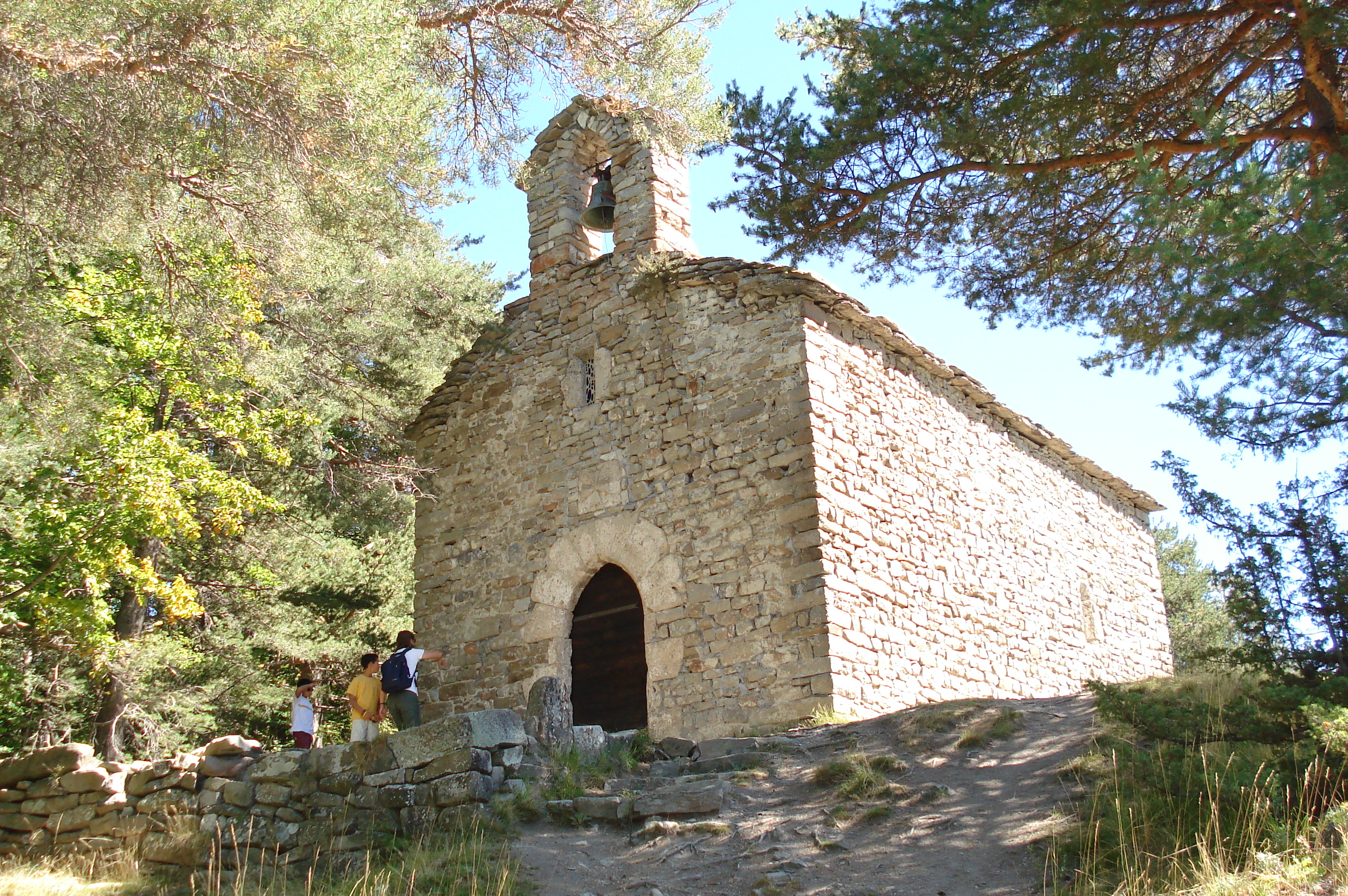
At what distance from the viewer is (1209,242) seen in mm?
5570

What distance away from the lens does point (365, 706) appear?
711cm

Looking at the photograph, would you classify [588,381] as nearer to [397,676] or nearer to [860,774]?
[397,676]

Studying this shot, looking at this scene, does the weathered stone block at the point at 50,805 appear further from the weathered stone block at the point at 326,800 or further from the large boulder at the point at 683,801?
the large boulder at the point at 683,801

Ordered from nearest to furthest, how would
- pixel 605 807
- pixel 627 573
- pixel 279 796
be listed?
pixel 605 807
pixel 279 796
pixel 627 573

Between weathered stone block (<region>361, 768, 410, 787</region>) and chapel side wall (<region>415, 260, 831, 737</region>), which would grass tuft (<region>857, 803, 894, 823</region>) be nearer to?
chapel side wall (<region>415, 260, 831, 737</region>)

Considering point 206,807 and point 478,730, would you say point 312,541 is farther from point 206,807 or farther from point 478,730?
point 478,730

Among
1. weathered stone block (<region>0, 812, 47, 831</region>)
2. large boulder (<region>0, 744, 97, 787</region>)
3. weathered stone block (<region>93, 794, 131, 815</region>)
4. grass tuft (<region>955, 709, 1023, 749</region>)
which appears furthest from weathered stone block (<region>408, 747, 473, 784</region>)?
weathered stone block (<region>0, 812, 47, 831</region>)

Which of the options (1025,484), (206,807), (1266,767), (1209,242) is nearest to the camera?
(1266,767)

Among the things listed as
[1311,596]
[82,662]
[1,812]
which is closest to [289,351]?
[82,662]

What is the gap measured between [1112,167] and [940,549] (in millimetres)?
3737

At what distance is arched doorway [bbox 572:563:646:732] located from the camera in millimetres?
9891

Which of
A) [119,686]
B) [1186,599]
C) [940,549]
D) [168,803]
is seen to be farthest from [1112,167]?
[1186,599]

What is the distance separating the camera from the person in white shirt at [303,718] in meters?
7.99

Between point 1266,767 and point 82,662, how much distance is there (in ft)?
34.8
